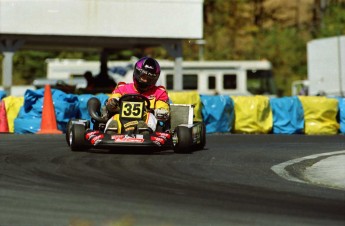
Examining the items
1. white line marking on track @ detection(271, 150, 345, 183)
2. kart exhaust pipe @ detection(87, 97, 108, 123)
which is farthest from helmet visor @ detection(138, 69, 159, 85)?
white line marking on track @ detection(271, 150, 345, 183)

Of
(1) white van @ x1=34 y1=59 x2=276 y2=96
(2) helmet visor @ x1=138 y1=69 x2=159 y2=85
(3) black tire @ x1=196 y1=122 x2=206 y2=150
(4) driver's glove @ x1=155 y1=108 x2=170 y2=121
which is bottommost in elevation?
(3) black tire @ x1=196 y1=122 x2=206 y2=150

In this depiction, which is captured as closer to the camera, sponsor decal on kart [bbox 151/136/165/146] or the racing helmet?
sponsor decal on kart [bbox 151/136/165/146]

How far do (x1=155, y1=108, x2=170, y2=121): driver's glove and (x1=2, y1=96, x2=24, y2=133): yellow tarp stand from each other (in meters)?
7.63

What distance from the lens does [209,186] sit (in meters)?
9.55

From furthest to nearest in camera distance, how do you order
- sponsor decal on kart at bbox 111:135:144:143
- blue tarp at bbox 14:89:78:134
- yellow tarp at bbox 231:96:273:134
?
1. yellow tarp at bbox 231:96:273:134
2. blue tarp at bbox 14:89:78:134
3. sponsor decal on kart at bbox 111:135:144:143

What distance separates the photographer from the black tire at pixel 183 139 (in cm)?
1372

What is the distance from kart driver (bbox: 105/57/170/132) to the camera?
13758 mm

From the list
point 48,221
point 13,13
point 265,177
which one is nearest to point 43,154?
point 265,177

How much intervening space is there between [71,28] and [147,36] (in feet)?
7.69

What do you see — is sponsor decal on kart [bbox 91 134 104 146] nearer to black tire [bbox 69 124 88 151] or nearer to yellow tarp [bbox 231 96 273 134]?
black tire [bbox 69 124 88 151]

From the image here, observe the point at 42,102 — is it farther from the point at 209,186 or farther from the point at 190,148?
the point at 209,186

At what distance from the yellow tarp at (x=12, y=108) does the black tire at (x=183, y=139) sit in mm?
7710

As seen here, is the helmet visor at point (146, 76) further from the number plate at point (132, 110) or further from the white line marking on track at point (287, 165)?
the white line marking on track at point (287, 165)

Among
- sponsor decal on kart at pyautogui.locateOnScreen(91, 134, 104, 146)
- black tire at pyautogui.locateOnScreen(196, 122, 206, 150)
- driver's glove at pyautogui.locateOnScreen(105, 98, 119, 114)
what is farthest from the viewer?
black tire at pyautogui.locateOnScreen(196, 122, 206, 150)
